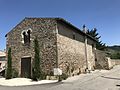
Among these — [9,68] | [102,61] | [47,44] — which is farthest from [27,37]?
[102,61]

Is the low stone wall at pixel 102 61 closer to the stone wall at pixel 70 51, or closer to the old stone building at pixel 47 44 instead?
the stone wall at pixel 70 51

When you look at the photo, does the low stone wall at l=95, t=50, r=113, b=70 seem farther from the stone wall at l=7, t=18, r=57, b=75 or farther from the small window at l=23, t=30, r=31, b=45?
the small window at l=23, t=30, r=31, b=45

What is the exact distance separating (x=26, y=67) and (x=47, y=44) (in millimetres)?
3287

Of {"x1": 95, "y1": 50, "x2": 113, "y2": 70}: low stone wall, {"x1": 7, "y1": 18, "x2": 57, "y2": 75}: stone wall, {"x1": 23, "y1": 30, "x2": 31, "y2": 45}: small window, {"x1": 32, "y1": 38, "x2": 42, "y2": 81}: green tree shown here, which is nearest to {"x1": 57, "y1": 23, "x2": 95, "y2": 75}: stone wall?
{"x1": 7, "y1": 18, "x2": 57, "y2": 75}: stone wall

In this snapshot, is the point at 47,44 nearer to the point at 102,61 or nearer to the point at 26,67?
the point at 26,67

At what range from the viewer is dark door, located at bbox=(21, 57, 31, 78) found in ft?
58.3

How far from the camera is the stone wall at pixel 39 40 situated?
16.8m

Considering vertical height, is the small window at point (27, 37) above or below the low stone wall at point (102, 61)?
above

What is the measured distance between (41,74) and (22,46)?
4055 millimetres

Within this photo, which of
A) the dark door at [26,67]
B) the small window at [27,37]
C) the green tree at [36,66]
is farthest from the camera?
the small window at [27,37]

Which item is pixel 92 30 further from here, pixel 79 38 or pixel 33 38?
Result: pixel 33 38

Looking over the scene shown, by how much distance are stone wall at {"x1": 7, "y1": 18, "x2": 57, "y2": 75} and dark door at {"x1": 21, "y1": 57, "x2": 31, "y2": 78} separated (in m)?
0.38

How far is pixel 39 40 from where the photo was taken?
57.4 ft

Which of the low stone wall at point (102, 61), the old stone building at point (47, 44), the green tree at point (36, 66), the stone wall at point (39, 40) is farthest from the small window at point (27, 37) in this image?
the low stone wall at point (102, 61)
